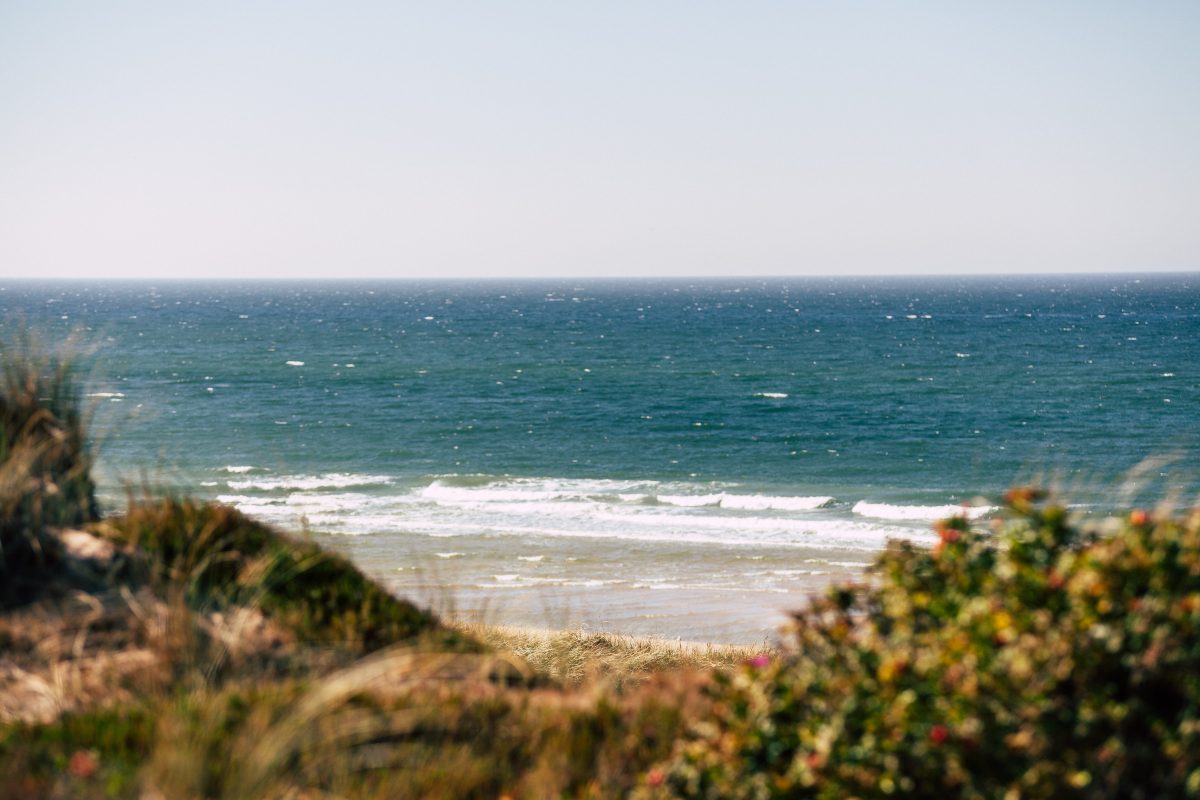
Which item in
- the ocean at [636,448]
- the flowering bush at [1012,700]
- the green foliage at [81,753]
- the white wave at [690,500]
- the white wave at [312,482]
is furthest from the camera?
the white wave at [312,482]

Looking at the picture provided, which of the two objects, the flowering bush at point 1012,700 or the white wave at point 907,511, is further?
the white wave at point 907,511

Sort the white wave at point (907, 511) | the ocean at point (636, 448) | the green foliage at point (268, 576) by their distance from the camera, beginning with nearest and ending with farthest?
the green foliage at point (268, 576)
the ocean at point (636, 448)
the white wave at point (907, 511)

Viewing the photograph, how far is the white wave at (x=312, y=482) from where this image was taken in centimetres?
3406

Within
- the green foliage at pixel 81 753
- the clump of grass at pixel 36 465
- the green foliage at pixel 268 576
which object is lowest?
the green foliage at pixel 81 753

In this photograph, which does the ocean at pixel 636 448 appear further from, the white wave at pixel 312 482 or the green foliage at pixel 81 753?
the green foliage at pixel 81 753

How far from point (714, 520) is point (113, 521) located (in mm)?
23923

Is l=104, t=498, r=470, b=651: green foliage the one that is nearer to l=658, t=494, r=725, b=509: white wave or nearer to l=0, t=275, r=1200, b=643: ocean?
l=0, t=275, r=1200, b=643: ocean

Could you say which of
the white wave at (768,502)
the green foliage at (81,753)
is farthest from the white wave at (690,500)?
the green foliage at (81,753)

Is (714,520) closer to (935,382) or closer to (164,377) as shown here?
(935,382)

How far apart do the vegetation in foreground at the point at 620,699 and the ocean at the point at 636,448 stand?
1.97 ft

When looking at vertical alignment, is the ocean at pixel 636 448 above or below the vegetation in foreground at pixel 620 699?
below

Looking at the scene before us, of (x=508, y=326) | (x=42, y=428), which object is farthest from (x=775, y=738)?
(x=508, y=326)

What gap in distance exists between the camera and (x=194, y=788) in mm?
4129

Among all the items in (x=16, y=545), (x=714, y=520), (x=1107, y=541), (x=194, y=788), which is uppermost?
(x=1107, y=541)
